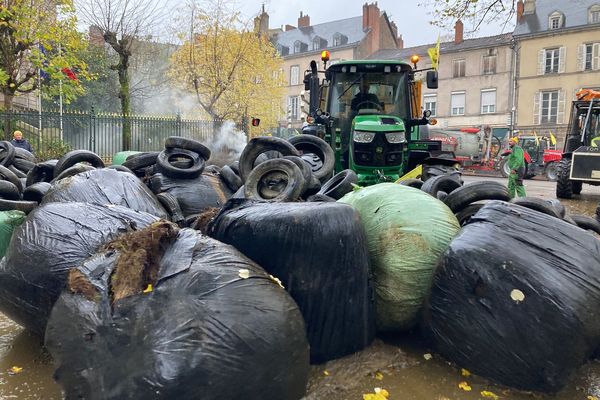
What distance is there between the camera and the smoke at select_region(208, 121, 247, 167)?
1888cm

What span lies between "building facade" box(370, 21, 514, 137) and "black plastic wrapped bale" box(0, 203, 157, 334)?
3354 centimetres

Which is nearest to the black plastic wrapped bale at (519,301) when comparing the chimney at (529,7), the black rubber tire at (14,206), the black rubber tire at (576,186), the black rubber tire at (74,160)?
the black rubber tire at (14,206)

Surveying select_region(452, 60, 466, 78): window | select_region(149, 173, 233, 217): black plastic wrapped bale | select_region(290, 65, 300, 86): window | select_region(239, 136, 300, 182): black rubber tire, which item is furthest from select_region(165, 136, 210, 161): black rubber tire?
select_region(290, 65, 300, 86): window

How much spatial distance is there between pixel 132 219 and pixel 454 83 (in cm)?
3691

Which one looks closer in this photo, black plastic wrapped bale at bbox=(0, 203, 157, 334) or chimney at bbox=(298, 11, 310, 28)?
black plastic wrapped bale at bbox=(0, 203, 157, 334)


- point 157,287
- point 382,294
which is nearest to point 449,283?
point 382,294

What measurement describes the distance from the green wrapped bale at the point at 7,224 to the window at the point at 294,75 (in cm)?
4285

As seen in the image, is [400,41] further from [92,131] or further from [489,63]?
[92,131]

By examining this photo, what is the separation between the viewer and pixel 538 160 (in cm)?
2203

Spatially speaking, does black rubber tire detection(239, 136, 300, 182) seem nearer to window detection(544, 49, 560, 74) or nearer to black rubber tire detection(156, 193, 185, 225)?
black rubber tire detection(156, 193, 185, 225)

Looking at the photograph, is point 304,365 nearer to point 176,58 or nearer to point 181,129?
point 181,129

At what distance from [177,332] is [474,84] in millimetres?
37288

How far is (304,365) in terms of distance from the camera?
2.09m

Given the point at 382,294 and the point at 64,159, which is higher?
the point at 64,159
